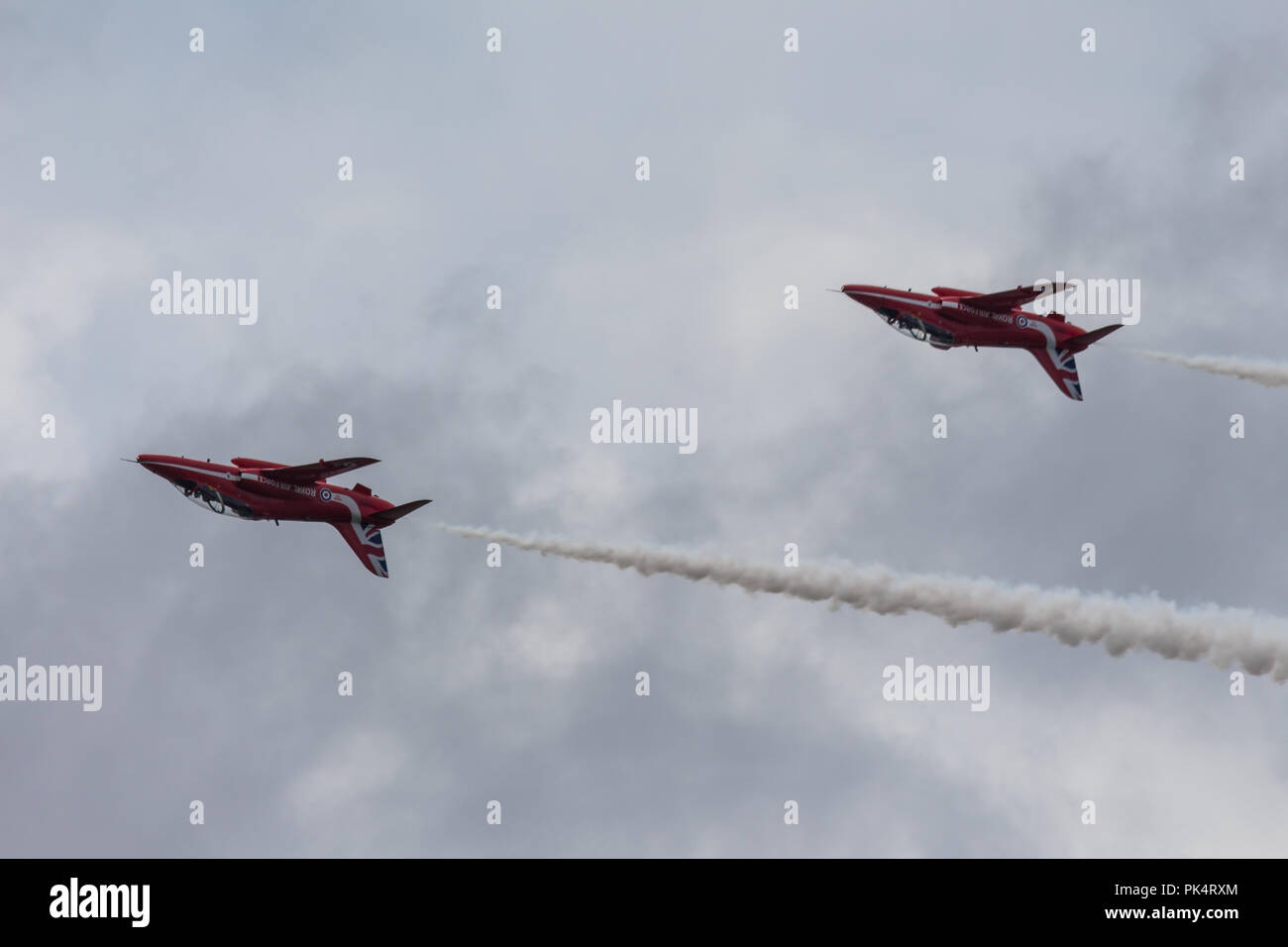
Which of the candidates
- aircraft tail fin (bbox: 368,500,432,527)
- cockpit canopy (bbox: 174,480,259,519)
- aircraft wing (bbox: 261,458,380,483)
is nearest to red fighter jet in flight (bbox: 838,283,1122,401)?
aircraft tail fin (bbox: 368,500,432,527)

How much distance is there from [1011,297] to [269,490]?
3805cm

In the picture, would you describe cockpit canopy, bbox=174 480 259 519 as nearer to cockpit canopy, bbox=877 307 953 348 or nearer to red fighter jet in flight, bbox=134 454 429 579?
red fighter jet in flight, bbox=134 454 429 579

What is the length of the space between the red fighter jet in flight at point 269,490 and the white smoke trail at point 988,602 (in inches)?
339

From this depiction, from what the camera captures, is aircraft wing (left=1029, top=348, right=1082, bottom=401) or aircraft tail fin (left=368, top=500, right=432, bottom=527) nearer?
aircraft tail fin (left=368, top=500, right=432, bottom=527)

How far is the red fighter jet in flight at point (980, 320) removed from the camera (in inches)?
4665

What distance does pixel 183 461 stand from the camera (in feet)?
368

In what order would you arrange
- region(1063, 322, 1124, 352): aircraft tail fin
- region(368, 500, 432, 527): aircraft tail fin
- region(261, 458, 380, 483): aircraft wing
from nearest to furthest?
region(261, 458, 380, 483): aircraft wing
region(368, 500, 432, 527): aircraft tail fin
region(1063, 322, 1124, 352): aircraft tail fin

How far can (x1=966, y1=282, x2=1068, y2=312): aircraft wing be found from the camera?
4653 inches

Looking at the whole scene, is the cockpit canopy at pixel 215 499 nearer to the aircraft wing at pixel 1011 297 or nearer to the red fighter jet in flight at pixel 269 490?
the red fighter jet in flight at pixel 269 490

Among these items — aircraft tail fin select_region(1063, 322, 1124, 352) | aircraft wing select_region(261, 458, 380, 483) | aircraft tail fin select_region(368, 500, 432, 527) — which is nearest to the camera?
aircraft wing select_region(261, 458, 380, 483)

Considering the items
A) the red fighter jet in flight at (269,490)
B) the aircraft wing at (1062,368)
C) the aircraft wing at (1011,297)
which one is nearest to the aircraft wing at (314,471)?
the red fighter jet in flight at (269,490)

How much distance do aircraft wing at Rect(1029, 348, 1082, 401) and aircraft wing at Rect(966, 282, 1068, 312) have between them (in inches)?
117

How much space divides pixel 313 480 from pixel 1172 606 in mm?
41860
